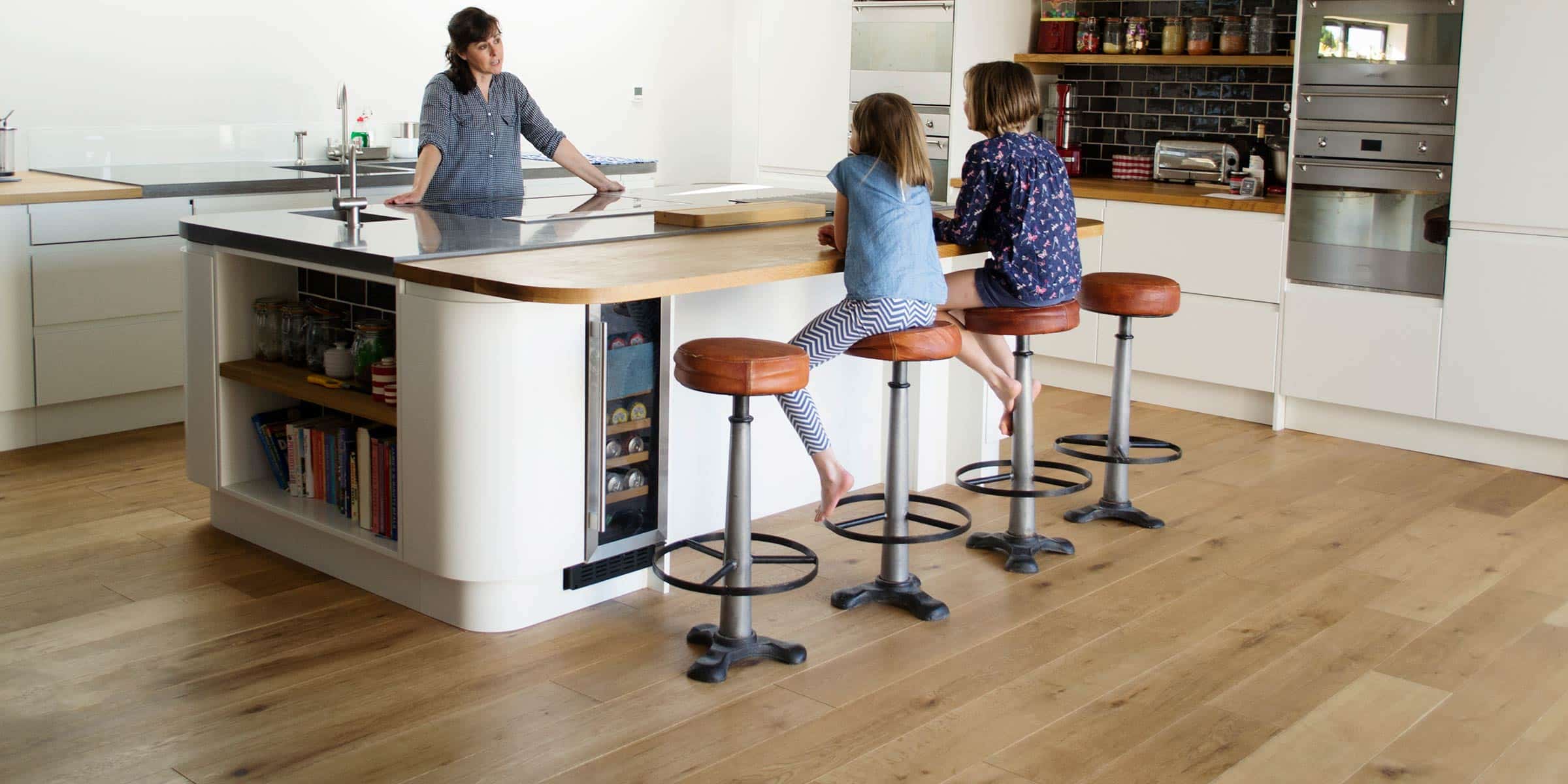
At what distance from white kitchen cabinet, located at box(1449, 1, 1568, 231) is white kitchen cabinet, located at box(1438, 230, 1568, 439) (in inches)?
3.6

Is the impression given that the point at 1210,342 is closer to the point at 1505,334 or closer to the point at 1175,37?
the point at 1505,334

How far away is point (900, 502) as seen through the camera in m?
3.45

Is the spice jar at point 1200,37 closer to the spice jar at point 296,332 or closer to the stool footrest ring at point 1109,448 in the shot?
the stool footrest ring at point 1109,448

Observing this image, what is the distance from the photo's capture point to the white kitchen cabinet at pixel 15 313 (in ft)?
15.0

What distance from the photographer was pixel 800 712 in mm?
2885

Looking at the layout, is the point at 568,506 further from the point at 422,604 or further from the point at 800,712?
the point at 800,712

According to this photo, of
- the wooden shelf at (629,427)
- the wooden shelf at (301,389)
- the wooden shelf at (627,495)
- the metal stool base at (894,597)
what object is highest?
the wooden shelf at (301,389)

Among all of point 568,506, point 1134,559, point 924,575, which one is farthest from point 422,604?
point 1134,559

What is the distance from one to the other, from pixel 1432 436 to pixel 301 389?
3.77 metres

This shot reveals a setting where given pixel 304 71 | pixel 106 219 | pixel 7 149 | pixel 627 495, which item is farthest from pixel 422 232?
pixel 304 71

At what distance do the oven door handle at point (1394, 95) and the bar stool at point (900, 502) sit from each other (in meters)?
2.38

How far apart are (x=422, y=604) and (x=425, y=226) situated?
3.13ft

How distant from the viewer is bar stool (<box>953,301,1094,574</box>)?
12.1ft

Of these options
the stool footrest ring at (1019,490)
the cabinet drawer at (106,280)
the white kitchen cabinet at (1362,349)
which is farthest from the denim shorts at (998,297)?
the cabinet drawer at (106,280)
